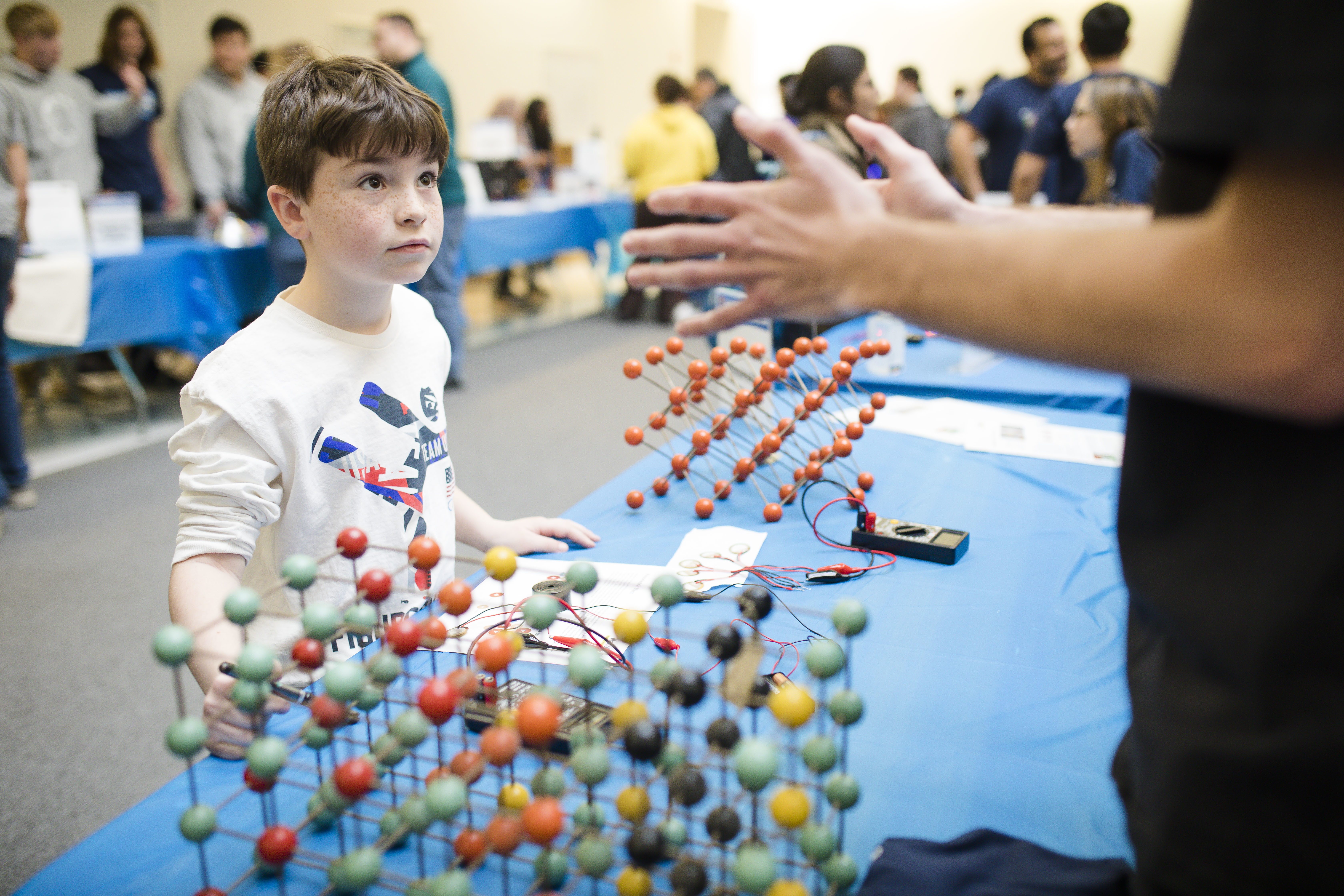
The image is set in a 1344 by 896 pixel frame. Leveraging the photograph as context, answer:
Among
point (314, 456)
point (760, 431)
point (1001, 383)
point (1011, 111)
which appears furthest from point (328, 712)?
point (1011, 111)

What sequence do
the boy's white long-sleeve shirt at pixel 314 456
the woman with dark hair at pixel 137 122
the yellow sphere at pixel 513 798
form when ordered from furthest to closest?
the woman with dark hair at pixel 137 122
the boy's white long-sleeve shirt at pixel 314 456
the yellow sphere at pixel 513 798

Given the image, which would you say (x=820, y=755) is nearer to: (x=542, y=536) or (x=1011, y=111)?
(x=542, y=536)

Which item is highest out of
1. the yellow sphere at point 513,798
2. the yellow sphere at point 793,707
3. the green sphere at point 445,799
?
the yellow sphere at point 793,707

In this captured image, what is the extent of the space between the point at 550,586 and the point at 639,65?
1118 centimetres

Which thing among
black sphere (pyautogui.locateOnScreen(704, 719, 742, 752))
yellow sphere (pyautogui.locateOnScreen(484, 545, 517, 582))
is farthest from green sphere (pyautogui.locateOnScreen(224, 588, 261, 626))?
black sphere (pyautogui.locateOnScreen(704, 719, 742, 752))

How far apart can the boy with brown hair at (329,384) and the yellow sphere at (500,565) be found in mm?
226

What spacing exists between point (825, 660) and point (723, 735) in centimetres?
10

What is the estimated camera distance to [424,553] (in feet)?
2.75

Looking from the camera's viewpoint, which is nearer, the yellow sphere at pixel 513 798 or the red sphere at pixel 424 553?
the yellow sphere at pixel 513 798

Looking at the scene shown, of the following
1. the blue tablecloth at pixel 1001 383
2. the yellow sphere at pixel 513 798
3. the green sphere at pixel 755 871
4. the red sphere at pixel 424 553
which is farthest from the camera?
the blue tablecloth at pixel 1001 383

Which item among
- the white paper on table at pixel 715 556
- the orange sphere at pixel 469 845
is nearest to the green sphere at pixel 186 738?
the orange sphere at pixel 469 845

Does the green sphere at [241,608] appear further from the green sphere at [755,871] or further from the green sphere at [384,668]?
the green sphere at [755,871]

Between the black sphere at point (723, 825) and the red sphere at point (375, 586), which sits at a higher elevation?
the red sphere at point (375, 586)

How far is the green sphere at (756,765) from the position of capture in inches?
23.9
